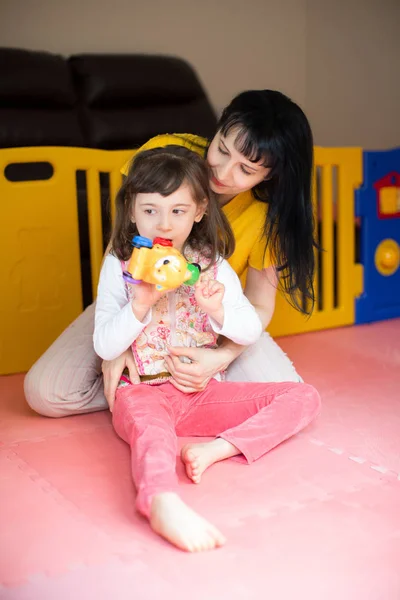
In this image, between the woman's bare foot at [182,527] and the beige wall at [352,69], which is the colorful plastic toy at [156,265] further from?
→ the beige wall at [352,69]

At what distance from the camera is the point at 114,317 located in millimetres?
1307

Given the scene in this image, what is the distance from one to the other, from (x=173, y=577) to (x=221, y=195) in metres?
0.80

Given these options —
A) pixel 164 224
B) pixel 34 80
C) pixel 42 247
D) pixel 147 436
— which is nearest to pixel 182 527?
pixel 147 436

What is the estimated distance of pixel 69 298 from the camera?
1922mm

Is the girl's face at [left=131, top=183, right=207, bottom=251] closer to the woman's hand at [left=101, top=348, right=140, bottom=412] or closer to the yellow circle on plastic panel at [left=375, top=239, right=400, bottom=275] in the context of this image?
the woman's hand at [left=101, top=348, right=140, bottom=412]

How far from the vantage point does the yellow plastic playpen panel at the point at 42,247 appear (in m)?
1.83

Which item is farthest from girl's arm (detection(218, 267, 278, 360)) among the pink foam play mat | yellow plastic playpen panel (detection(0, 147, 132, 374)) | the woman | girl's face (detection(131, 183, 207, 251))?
yellow plastic playpen panel (detection(0, 147, 132, 374))

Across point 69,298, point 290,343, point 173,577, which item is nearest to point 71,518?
point 173,577

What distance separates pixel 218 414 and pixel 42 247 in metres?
0.70

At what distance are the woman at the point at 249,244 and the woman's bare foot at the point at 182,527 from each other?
0.36 m

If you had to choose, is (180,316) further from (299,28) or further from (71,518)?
(299,28)

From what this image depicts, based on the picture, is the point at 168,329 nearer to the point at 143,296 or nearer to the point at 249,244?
the point at 143,296

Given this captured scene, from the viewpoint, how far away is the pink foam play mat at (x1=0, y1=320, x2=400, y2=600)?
944mm

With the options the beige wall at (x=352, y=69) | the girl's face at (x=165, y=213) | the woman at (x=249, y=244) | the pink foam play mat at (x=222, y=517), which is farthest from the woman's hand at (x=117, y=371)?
the beige wall at (x=352, y=69)
